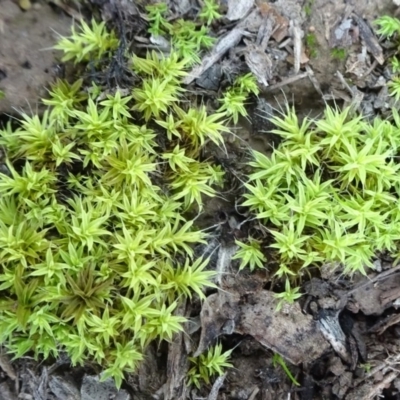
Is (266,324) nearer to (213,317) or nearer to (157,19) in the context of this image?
(213,317)

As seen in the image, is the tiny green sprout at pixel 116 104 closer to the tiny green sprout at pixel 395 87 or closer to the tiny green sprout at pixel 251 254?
the tiny green sprout at pixel 251 254

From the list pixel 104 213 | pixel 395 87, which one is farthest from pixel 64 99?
pixel 395 87

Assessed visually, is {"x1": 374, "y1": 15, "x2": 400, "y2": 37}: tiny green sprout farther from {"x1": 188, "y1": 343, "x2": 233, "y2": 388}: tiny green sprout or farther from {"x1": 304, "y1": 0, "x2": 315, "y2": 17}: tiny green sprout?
{"x1": 188, "y1": 343, "x2": 233, "y2": 388}: tiny green sprout

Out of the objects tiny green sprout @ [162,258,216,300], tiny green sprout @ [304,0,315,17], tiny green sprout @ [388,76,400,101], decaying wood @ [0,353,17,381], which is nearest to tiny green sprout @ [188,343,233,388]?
tiny green sprout @ [162,258,216,300]

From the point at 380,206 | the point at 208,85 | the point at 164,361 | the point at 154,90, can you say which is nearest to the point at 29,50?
the point at 154,90

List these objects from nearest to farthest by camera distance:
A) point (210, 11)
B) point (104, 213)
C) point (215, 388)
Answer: point (104, 213) → point (215, 388) → point (210, 11)

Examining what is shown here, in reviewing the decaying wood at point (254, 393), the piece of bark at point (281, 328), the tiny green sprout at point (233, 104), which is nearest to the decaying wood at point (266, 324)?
the piece of bark at point (281, 328)
